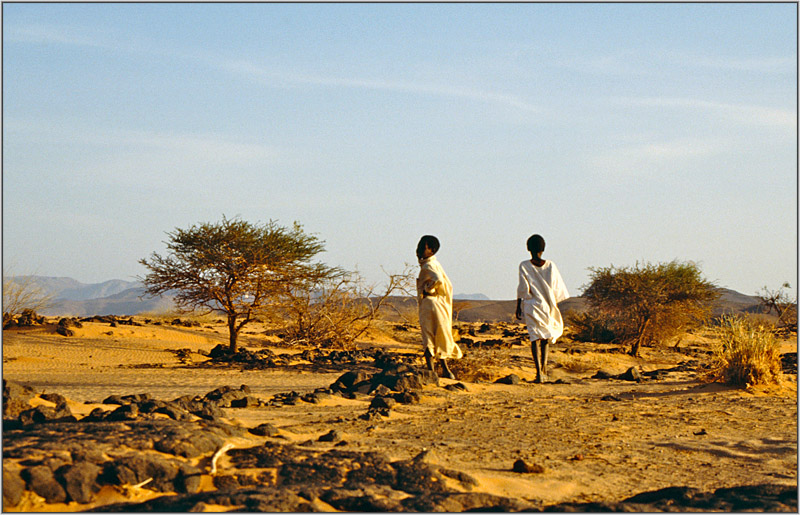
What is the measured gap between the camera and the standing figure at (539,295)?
41.0 feet

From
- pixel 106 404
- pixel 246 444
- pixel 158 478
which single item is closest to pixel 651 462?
pixel 246 444

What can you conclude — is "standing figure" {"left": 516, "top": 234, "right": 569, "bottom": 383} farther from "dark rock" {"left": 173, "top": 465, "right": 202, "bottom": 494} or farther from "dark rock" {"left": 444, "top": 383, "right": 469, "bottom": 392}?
"dark rock" {"left": 173, "top": 465, "right": 202, "bottom": 494}

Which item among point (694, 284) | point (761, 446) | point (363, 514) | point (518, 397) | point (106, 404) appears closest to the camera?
point (363, 514)

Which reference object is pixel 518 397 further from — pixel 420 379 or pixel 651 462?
pixel 651 462

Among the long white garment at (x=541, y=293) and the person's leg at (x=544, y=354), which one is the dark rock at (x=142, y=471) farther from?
the person's leg at (x=544, y=354)

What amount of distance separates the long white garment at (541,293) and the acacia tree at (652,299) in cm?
1076

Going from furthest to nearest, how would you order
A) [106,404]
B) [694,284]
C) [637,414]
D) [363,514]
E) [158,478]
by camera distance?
[694,284] < [637,414] < [106,404] < [158,478] < [363,514]

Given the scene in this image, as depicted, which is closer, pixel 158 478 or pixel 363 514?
pixel 363 514

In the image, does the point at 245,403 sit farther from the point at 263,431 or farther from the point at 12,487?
the point at 12,487

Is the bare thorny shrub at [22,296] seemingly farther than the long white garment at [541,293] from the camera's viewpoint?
Yes

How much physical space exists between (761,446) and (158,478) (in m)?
5.77

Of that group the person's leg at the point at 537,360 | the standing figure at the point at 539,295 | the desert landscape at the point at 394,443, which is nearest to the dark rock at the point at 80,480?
the desert landscape at the point at 394,443

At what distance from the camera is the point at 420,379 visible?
419 inches

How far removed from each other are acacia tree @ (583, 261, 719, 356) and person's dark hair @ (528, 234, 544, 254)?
11099 mm
